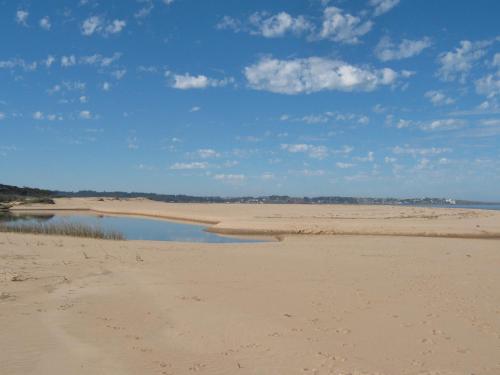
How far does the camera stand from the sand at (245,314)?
20.0 ft

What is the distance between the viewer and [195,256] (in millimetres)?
16359

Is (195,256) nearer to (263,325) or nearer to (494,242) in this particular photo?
(263,325)

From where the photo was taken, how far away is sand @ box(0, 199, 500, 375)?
6094 mm

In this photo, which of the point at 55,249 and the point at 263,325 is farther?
the point at 55,249

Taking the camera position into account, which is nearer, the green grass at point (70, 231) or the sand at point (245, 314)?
the sand at point (245, 314)

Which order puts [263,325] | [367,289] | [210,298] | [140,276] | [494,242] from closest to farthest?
1. [263,325]
2. [210,298]
3. [367,289]
4. [140,276]
5. [494,242]

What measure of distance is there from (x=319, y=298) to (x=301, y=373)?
410 centimetres

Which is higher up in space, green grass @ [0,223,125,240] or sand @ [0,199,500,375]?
green grass @ [0,223,125,240]

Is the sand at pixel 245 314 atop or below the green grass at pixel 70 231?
below

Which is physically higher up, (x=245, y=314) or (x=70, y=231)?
(x=70, y=231)

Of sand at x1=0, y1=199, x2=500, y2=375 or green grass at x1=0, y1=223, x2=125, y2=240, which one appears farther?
green grass at x1=0, y1=223, x2=125, y2=240

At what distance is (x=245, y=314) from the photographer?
8.44 meters

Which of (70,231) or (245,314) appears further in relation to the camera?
(70,231)

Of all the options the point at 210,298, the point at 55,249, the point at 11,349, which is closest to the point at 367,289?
the point at 210,298
